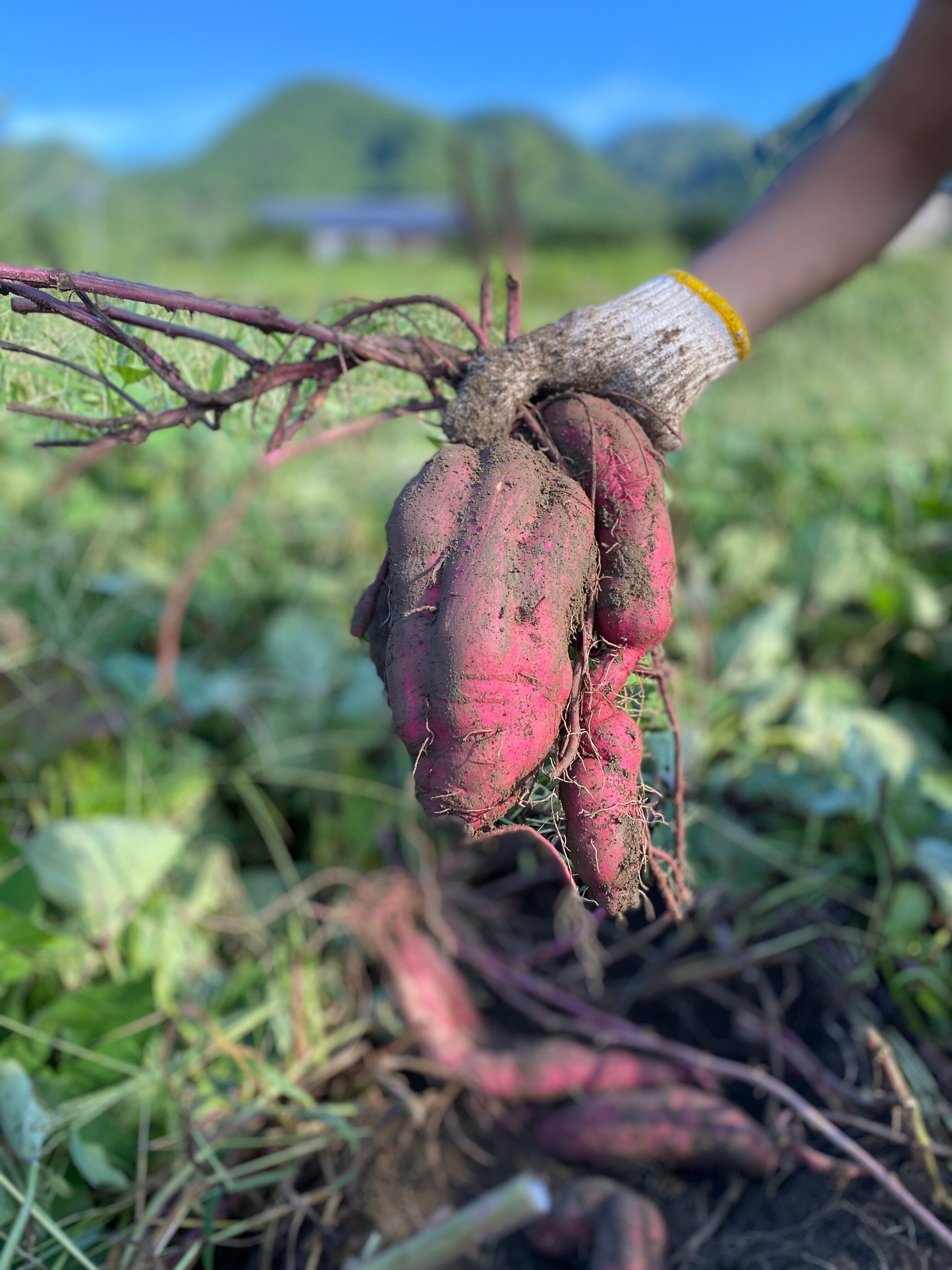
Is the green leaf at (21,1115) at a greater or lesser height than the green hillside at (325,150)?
lesser

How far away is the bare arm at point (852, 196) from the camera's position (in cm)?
119

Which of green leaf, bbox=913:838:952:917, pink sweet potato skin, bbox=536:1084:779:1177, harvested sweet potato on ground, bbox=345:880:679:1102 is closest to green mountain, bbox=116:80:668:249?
green leaf, bbox=913:838:952:917

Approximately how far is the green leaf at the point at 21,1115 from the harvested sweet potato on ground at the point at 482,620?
73 centimetres

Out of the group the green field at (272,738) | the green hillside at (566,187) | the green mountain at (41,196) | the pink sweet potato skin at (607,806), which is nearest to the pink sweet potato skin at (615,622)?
the pink sweet potato skin at (607,806)

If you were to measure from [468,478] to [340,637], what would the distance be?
Answer: 1496 millimetres

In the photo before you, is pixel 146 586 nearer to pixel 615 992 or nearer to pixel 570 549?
pixel 615 992

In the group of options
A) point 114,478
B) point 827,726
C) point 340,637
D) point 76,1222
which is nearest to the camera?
point 76,1222

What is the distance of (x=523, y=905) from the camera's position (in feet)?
6.20

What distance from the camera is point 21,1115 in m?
1.09

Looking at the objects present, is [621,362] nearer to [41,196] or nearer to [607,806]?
[607,806]

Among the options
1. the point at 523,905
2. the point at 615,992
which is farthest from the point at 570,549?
the point at 523,905

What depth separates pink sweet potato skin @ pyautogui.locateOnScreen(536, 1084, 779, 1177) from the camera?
1236 mm

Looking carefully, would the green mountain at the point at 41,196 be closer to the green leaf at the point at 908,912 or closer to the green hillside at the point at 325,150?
the green leaf at the point at 908,912

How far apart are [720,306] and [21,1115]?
134 centimetres
